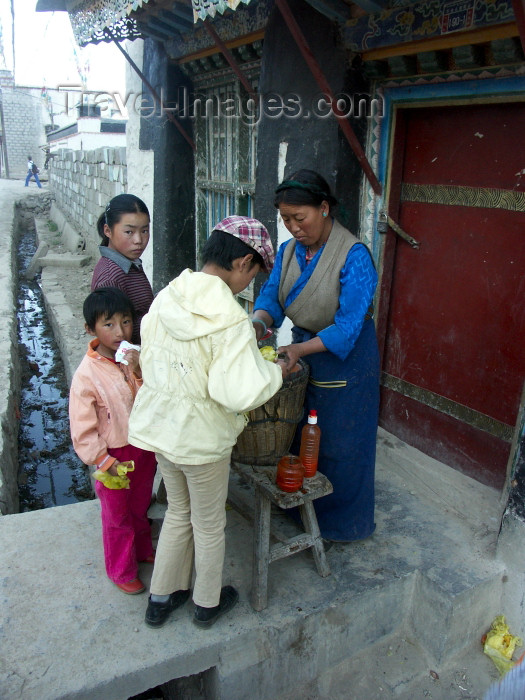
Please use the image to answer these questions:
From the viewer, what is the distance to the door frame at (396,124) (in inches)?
105

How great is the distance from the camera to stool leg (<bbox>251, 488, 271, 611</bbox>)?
7.85 ft

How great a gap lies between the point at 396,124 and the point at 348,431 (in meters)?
1.90

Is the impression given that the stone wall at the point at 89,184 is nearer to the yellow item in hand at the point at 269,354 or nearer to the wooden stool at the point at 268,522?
the yellow item in hand at the point at 269,354

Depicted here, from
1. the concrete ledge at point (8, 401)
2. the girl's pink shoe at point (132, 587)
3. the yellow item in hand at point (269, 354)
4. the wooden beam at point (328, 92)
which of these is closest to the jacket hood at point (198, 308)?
the yellow item in hand at point (269, 354)

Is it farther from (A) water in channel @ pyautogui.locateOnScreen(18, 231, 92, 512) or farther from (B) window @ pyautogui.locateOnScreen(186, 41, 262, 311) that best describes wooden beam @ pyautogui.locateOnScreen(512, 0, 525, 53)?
(A) water in channel @ pyautogui.locateOnScreen(18, 231, 92, 512)

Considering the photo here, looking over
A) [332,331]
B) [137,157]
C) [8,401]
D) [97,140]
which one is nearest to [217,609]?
[332,331]

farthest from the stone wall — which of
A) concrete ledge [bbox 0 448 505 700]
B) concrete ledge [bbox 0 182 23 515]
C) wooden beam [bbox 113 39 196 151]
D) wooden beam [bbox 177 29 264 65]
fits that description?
concrete ledge [bbox 0 448 505 700]

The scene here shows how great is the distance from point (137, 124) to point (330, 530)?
524cm

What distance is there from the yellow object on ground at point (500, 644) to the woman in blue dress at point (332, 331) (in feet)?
2.35

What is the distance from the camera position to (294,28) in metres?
3.01

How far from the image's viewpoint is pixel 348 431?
2.68 m

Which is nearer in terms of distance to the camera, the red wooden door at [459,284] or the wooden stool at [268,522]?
the wooden stool at [268,522]

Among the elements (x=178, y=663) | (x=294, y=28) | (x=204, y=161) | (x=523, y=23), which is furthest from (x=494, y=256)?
(x=204, y=161)

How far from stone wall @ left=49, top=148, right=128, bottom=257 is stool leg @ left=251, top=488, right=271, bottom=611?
21.4 feet
